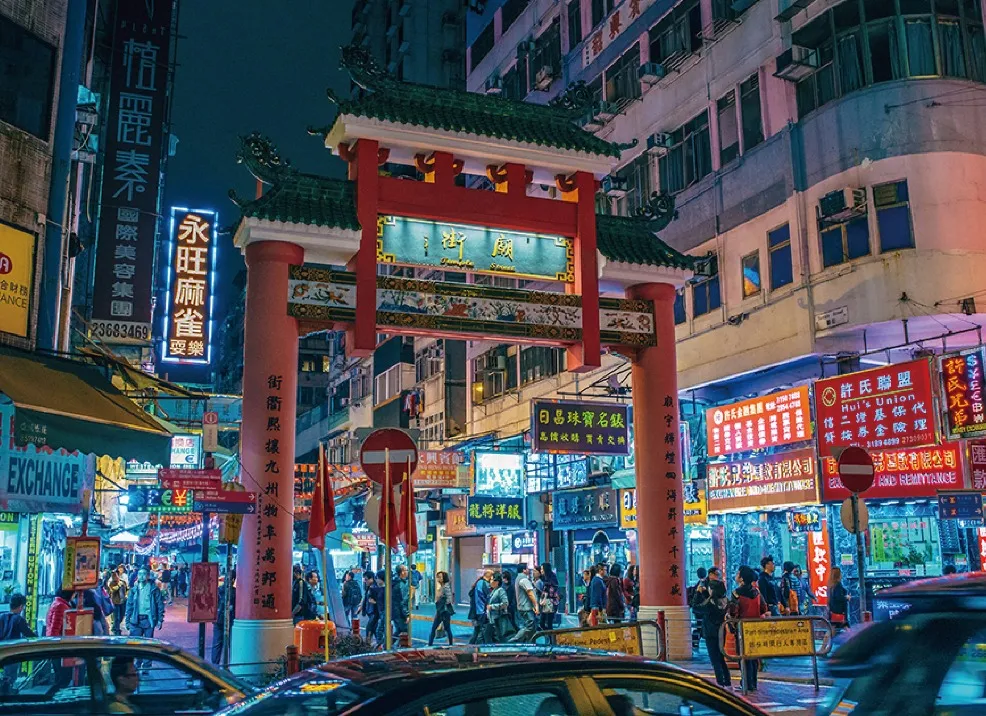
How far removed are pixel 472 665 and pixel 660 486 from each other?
1429cm

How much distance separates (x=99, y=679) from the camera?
736cm

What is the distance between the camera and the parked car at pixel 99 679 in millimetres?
7117

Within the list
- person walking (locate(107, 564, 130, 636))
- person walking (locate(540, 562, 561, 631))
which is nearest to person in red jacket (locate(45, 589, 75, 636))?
person walking (locate(540, 562, 561, 631))

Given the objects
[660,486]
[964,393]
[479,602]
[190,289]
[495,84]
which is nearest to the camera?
[964,393]

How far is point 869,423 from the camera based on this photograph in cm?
1914

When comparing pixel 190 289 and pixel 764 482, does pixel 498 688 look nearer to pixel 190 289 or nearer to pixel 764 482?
pixel 764 482

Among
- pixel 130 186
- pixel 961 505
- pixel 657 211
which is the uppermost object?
pixel 130 186

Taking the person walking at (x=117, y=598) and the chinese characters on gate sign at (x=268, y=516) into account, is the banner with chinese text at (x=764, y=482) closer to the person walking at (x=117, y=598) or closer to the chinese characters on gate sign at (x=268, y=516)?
the chinese characters on gate sign at (x=268, y=516)

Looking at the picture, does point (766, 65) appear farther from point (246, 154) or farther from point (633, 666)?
point (633, 666)

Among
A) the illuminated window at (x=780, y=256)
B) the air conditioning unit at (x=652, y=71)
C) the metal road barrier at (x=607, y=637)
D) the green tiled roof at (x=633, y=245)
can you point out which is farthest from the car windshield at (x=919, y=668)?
the air conditioning unit at (x=652, y=71)

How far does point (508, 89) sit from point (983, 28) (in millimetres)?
20191

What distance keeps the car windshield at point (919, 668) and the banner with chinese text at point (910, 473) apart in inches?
588

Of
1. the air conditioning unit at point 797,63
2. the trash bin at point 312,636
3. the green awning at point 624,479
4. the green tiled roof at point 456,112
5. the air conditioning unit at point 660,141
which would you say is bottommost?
the trash bin at point 312,636

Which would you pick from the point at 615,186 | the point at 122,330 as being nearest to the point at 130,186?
the point at 122,330
